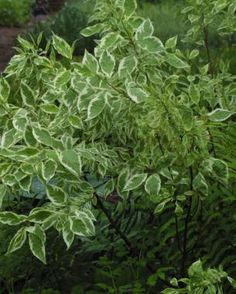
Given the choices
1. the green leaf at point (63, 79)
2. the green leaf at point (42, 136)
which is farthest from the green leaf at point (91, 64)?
the green leaf at point (42, 136)

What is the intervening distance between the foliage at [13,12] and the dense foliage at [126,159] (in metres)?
10.6

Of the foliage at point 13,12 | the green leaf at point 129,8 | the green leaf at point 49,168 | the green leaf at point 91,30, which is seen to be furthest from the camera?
the foliage at point 13,12

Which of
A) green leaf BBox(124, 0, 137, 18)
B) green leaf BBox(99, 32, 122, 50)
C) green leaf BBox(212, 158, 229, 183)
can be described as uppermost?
green leaf BBox(124, 0, 137, 18)

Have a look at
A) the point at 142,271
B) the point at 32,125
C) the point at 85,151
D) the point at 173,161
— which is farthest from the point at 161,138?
the point at 142,271

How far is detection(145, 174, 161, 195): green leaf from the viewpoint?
2.45 m

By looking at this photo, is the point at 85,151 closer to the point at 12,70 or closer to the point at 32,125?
the point at 32,125

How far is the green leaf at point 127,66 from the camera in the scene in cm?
246

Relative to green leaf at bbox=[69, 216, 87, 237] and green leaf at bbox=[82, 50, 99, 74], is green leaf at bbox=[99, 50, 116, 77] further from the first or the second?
green leaf at bbox=[69, 216, 87, 237]

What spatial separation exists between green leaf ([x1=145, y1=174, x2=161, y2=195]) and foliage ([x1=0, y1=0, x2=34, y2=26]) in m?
11.3

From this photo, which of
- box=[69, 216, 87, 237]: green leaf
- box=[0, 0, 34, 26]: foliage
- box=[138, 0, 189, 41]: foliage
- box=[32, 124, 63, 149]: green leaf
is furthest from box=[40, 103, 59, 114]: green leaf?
box=[0, 0, 34, 26]: foliage

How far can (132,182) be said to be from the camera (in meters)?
2.49

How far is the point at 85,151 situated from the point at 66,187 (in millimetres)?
179

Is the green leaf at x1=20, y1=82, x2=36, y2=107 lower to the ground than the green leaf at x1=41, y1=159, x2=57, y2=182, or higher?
lower

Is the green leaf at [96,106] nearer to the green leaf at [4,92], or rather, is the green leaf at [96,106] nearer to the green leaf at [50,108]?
the green leaf at [50,108]
